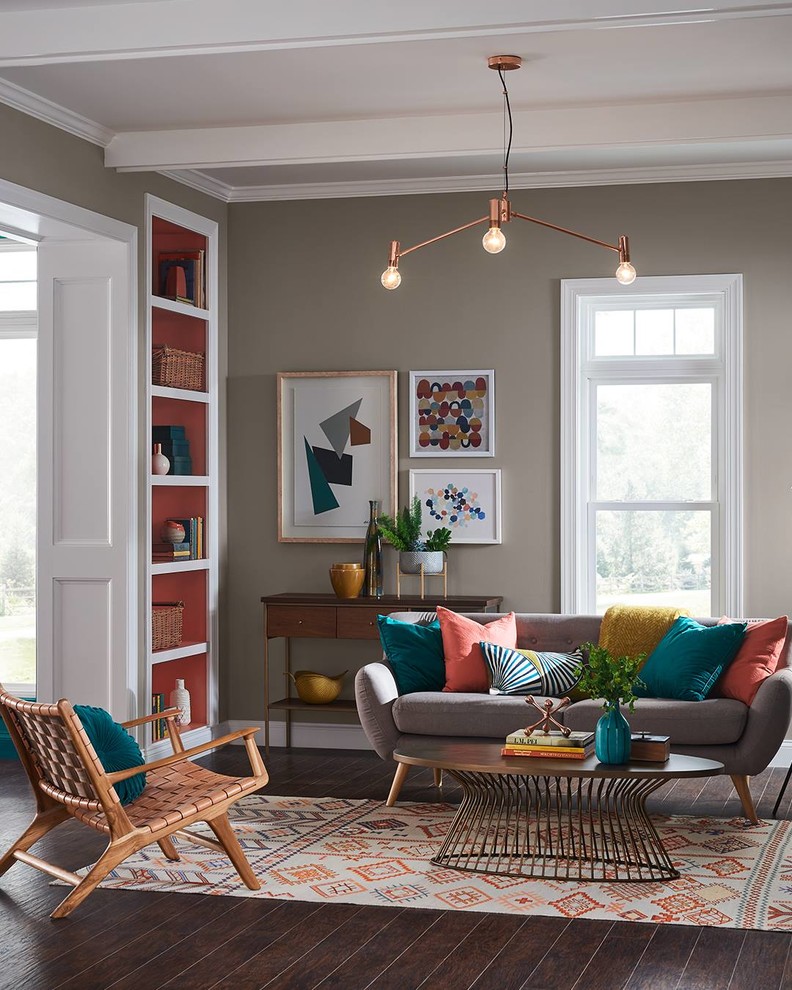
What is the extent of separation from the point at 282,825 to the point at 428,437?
250 cm

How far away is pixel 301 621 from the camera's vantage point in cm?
668

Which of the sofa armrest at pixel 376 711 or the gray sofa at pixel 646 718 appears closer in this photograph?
the gray sofa at pixel 646 718

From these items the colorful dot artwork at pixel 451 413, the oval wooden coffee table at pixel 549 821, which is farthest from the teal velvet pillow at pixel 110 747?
the colorful dot artwork at pixel 451 413

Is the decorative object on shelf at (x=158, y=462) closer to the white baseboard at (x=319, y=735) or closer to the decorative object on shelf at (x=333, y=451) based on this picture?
the decorative object on shelf at (x=333, y=451)

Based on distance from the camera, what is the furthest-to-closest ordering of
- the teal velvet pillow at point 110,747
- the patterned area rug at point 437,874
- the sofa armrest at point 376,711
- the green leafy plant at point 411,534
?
the green leafy plant at point 411,534 < the sofa armrest at point 376,711 < the teal velvet pillow at point 110,747 < the patterned area rug at point 437,874

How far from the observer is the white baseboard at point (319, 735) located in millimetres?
6977

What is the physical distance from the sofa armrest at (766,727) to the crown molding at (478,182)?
9.10 ft

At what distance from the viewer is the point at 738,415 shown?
21.5ft

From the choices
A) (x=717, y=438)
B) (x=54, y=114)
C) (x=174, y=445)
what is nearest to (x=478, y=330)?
(x=717, y=438)

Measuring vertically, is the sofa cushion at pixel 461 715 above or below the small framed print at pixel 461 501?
below

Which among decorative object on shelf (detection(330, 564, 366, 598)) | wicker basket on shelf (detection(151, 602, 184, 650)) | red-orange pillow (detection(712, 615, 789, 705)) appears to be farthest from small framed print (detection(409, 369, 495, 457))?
red-orange pillow (detection(712, 615, 789, 705))

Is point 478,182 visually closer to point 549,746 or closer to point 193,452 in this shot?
point 193,452

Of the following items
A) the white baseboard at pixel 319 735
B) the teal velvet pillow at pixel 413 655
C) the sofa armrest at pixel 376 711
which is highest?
the teal velvet pillow at pixel 413 655

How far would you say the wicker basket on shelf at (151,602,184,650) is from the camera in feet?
21.4
